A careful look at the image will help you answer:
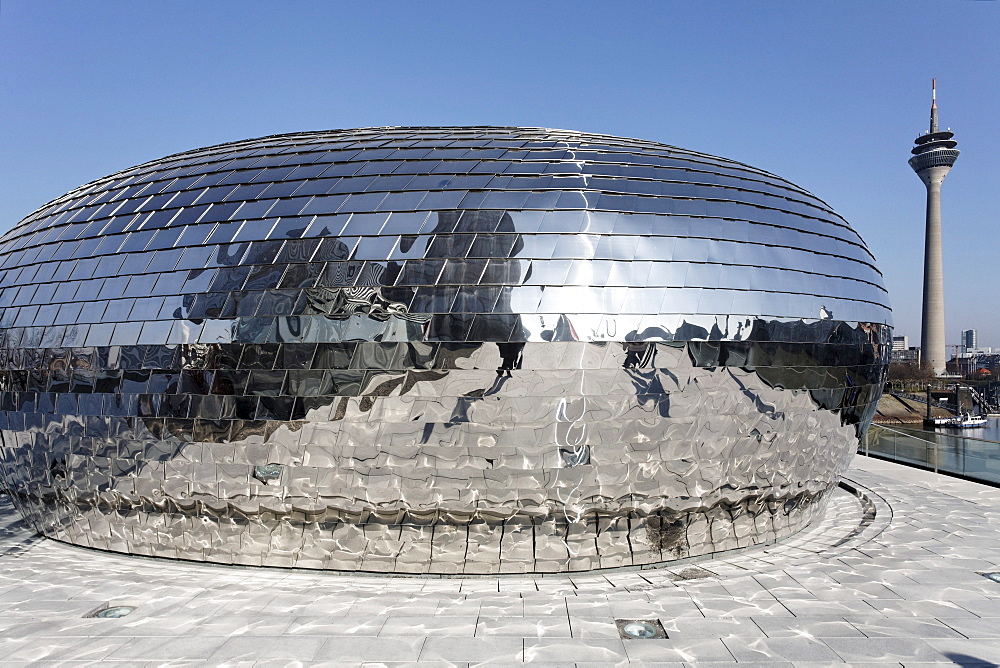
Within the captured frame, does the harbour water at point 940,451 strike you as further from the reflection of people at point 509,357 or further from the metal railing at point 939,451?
the reflection of people at point 509,357

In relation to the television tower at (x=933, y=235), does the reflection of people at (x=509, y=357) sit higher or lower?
lower

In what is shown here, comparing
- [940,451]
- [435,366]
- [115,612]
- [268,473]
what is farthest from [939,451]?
[115,612]

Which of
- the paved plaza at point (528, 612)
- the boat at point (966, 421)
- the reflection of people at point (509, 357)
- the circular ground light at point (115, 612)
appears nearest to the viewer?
the paved plaza at point (528, 612)

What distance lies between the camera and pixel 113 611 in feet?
34.0

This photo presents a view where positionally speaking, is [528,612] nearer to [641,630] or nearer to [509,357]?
[641,630]

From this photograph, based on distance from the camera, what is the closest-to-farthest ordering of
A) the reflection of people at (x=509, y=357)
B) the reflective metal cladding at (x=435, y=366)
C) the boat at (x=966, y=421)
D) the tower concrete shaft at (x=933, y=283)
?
1. the reflection of people at (x=509, y=357)
2. the reflective metal cladding at (x=435, y=366)
3. the boat at (x=966, y=421)
4. the tower concrete shaft at (x=933, y=283)

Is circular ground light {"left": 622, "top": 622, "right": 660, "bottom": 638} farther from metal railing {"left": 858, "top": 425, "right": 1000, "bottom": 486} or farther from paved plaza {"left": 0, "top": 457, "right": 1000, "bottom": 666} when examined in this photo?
metal railing {"left": 858, "top": 425, "right": 1000, "bottom": 486}

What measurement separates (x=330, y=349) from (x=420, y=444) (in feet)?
8.36

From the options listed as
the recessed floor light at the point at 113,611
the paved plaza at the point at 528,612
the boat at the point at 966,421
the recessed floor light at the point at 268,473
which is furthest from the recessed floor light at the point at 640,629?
the boat at the point at 966,421

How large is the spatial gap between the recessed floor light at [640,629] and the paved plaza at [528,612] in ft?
0.36

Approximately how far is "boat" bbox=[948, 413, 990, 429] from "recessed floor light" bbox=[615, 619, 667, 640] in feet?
263

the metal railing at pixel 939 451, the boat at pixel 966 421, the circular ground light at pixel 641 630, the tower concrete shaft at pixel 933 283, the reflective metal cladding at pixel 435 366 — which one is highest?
the tower concrete shaft at pixel 933 283

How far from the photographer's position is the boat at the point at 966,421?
70.9 m

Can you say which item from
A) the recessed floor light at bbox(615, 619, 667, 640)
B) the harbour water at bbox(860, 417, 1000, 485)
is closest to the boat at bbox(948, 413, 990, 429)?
the harbour water at bbox(860, 417, 1000, 485)
